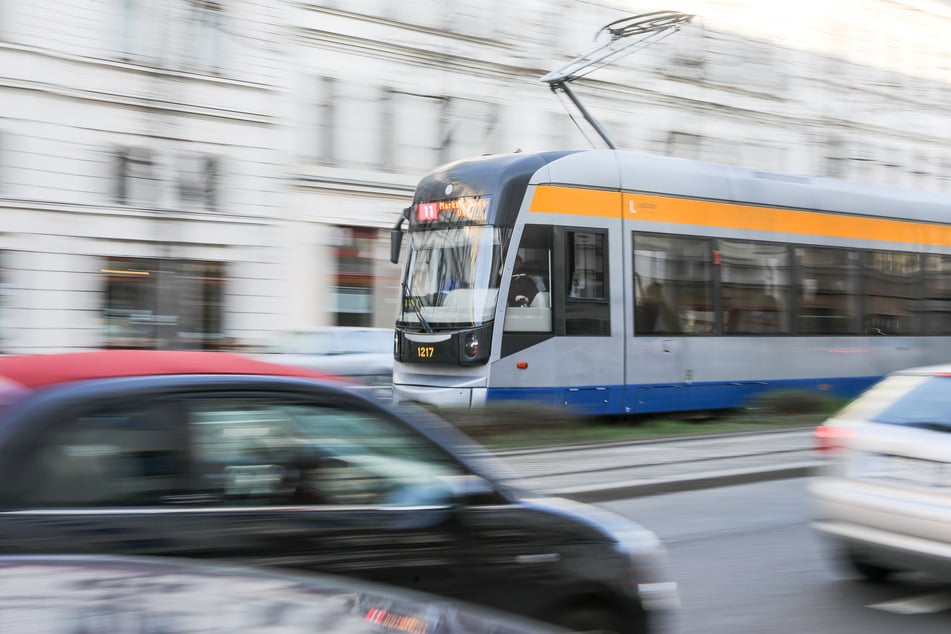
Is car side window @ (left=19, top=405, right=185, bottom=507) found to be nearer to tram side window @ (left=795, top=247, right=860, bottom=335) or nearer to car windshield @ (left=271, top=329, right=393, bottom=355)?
tram side window @ (left=795, top=247, right=860, bottom=335)

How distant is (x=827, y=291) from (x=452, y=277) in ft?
20.4

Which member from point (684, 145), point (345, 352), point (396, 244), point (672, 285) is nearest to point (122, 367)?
point (396, 244)

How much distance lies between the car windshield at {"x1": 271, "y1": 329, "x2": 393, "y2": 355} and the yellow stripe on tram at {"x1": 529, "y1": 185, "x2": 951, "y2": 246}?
19.0ft

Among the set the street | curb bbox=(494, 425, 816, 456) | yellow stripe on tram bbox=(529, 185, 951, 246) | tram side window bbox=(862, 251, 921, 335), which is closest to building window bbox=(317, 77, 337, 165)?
yellow stripe on tram bbox=(529, 185, 951, 246)

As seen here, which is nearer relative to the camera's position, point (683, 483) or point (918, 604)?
point (918, 604)

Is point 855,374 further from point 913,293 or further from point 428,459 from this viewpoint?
point 428,459

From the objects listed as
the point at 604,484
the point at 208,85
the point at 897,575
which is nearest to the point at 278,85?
the point at 208,85

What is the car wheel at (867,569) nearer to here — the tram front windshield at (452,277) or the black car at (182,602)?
the black car at (182,602)

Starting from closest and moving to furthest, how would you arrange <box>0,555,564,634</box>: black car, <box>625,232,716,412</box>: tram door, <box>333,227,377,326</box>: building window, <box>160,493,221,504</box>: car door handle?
<box>0,555,564,634</box>: black car → <box>160,493,221,504</box>: car door handle → <box>625,232,716,412</box>: tram door → <box>333,227,377,326</box>: building window

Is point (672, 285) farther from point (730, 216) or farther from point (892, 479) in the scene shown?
point (892, 479)

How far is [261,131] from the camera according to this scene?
2614 cm

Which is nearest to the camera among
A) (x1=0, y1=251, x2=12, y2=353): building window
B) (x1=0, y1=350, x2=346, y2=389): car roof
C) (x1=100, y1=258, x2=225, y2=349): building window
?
(x1=0, y1=350, x2=346, y2=389): car roof

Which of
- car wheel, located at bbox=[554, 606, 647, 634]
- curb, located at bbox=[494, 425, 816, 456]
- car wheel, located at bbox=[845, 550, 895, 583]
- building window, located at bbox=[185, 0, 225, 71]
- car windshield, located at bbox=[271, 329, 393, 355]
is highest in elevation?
building window, located at bbox=[185, 0, 225, 71]

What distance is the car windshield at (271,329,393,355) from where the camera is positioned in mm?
18125
